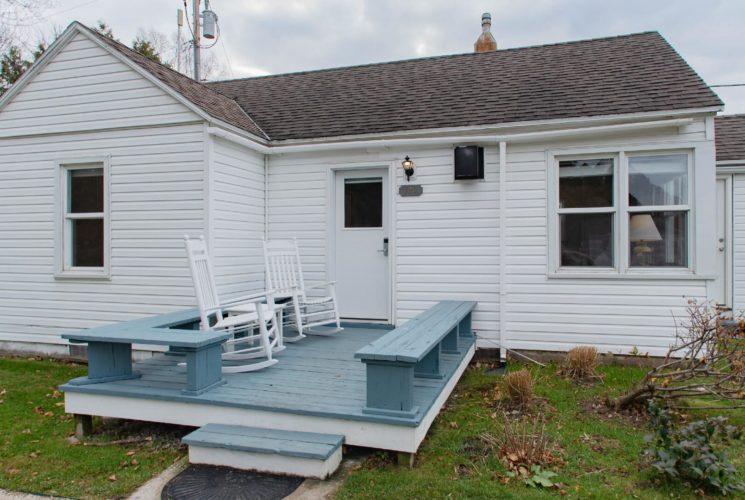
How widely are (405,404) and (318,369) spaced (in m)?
1.38

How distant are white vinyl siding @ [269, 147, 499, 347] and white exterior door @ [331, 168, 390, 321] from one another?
0.66ft

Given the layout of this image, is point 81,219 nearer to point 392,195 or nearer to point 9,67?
point 392,195

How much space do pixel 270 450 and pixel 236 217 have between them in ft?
11.5

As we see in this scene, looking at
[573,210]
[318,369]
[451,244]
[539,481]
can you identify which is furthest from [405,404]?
[573,210]

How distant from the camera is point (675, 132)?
5.28m

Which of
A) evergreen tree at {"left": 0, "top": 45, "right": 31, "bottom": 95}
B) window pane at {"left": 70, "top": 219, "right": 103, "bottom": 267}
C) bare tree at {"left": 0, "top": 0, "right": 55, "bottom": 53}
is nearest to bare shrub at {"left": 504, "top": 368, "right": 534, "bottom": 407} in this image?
window pane at {"left": 70, "top": 219, "right": 103, "bottom": 267}

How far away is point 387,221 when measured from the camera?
6336 millimetres

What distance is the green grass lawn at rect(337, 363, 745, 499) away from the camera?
9.21ft

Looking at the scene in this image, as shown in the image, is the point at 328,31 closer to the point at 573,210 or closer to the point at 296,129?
the point at 296,129

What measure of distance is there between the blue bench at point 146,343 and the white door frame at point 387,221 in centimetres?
259

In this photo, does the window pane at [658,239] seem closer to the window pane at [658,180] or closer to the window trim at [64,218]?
the window pane at [658,180]

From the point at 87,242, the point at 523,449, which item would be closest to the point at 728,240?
the point at 523,449

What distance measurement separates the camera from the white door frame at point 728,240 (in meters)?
7.82

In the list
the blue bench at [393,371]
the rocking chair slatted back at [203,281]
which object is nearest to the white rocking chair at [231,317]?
the rocking chair slatted back at [203,281]
